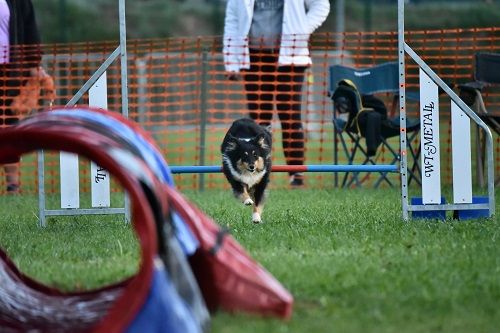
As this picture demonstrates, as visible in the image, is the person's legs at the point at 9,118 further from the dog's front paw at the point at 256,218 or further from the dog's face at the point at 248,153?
the dog's front paw at the point at 256,218

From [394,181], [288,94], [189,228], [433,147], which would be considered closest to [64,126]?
[189,228]

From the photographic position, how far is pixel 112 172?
3.62 m

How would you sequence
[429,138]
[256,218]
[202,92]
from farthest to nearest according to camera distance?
[202,92]
[256,218]
[429,138]

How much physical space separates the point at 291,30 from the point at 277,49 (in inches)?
14.4

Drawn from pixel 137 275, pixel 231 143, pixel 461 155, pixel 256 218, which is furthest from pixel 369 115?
pixel 137 275

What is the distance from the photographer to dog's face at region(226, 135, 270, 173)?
793cm

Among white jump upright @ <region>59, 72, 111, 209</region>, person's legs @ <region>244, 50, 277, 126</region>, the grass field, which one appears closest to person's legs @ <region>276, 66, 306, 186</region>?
person's legs @ <region>244, 50, 277, 126</region>

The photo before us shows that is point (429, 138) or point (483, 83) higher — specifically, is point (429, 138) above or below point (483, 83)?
below

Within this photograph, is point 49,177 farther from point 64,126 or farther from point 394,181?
point 64,126

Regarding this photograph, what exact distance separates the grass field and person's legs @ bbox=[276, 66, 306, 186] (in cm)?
221

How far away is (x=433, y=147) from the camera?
258 inches

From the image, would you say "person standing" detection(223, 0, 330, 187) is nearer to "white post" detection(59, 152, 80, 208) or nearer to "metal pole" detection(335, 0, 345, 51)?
"white post" detection(59, 152, 80, 208)

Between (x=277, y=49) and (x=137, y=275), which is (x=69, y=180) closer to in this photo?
(x=137, y=275)

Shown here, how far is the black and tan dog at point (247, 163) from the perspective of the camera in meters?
7.92
